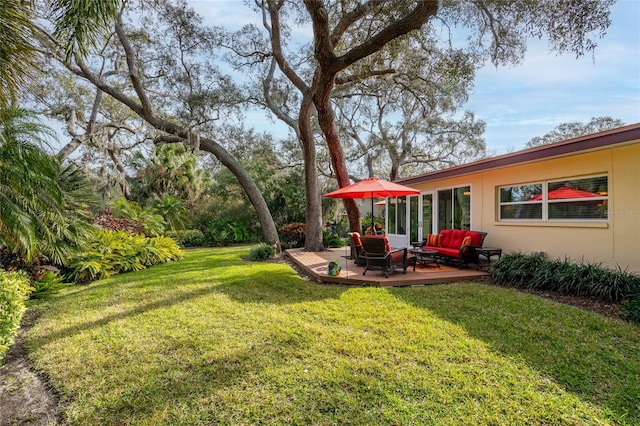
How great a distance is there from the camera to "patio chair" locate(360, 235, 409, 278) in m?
7.35

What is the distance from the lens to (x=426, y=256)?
340 inches

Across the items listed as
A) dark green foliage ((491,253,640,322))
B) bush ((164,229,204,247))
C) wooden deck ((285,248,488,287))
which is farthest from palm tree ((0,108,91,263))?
bush ((164,229,204,247))

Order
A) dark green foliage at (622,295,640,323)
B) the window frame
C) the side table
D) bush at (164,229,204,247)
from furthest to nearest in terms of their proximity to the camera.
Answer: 1. bush at (164,229,204,247)
2. the side table
3. the window frame
4. dark green foliage at (622,295,640,323)

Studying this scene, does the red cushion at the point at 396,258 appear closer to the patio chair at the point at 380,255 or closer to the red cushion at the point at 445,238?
the patio chair at the point at 380,255

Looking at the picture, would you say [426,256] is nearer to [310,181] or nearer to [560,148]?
[560,148]

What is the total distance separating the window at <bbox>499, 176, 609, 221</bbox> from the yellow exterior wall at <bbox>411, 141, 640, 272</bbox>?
0.15m

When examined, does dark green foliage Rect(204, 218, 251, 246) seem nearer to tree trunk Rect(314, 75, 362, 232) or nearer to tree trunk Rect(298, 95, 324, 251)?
tree trunk Rect(298, 95, 324, 251)

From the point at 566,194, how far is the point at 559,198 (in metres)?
0.18

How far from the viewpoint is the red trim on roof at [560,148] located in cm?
525

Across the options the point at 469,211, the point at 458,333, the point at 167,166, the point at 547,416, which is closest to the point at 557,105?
the point at 469,211

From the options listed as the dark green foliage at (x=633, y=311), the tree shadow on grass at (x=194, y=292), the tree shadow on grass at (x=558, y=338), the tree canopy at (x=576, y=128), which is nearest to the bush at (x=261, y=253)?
the tree shadow on grass at (x=194, y=292)

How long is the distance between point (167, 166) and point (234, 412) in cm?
1602

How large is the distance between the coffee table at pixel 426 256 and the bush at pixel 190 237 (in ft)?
39.3

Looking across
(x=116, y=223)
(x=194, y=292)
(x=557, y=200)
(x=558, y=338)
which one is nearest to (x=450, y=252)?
(x=557, y=200)
